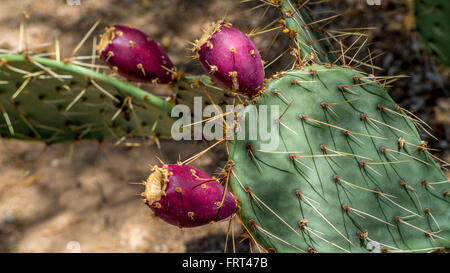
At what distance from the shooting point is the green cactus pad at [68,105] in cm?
129

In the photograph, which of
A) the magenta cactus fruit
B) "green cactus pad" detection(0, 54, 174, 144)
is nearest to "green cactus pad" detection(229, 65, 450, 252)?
the magenta cactus fruit

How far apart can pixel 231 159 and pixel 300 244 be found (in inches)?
10.6

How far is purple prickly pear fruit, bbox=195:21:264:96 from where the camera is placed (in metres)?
0.94

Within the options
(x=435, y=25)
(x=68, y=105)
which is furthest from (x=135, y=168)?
(x=435, y=25)

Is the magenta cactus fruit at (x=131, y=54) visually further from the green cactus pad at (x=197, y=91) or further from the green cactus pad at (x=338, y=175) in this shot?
the green cactus pad at (x=338, y=175)

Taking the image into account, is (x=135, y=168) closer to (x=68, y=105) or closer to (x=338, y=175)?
(x=68, y=105)

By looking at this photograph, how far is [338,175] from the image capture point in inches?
41.3

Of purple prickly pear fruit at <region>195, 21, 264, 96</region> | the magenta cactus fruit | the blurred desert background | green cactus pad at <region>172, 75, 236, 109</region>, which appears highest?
purple prickly pear fruit at <region>195, 21, 264, 96</region>

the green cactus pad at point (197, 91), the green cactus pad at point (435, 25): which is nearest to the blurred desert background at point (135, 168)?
the green cactus pad at point (435, 25)

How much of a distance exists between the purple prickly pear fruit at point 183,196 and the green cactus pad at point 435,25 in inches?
48.3

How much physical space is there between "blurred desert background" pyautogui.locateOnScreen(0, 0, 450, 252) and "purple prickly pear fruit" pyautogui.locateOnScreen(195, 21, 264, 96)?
89 cm

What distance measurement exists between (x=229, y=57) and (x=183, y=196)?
33 cm

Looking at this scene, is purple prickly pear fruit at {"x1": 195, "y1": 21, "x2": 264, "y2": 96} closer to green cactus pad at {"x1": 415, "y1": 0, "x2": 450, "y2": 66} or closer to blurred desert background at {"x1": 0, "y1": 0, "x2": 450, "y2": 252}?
blurred desert background at {"x1": 0, "y1": 0, "x2": 450, "y2": 252}

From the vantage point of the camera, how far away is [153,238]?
203 cm
